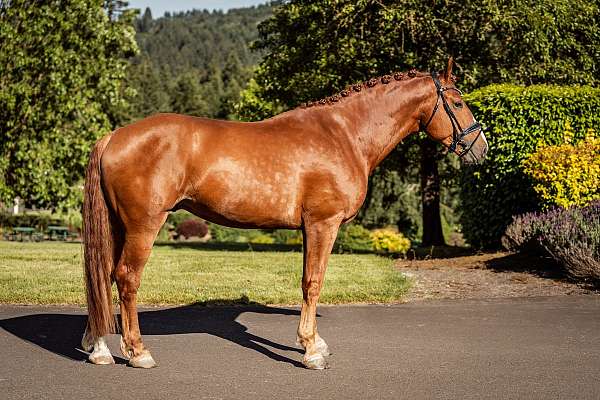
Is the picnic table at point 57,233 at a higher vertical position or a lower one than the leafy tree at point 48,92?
lower

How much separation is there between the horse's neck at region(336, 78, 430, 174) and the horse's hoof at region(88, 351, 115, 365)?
3.04 metres

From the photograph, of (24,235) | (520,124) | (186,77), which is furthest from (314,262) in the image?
(186,77)

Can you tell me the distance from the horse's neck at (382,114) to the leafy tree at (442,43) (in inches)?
383

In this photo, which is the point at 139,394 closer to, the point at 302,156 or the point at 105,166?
the point at 105,166

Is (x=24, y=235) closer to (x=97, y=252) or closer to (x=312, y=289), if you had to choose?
(x=97, y=252)

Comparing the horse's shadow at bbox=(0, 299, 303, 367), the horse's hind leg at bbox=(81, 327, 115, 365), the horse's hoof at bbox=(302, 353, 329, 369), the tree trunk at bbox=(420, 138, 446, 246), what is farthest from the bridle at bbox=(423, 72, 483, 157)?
the tree trunk at bbox=(420, 138, 446, 246)

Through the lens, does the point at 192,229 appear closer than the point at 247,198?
No

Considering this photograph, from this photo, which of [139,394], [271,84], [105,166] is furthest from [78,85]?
[139,394]

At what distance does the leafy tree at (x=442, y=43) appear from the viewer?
16.3 meters

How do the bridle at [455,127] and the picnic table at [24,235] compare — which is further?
the picnic table at [24,235]

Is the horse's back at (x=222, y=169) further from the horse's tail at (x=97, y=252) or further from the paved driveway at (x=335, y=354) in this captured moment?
the paved driveway at (x=335, y=354)

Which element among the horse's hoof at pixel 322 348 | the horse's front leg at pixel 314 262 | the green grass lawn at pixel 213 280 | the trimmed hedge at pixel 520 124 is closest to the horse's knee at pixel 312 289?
the horse's front leg at pixel 314 262

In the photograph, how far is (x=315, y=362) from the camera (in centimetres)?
555

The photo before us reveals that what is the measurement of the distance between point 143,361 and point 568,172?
9.17m
